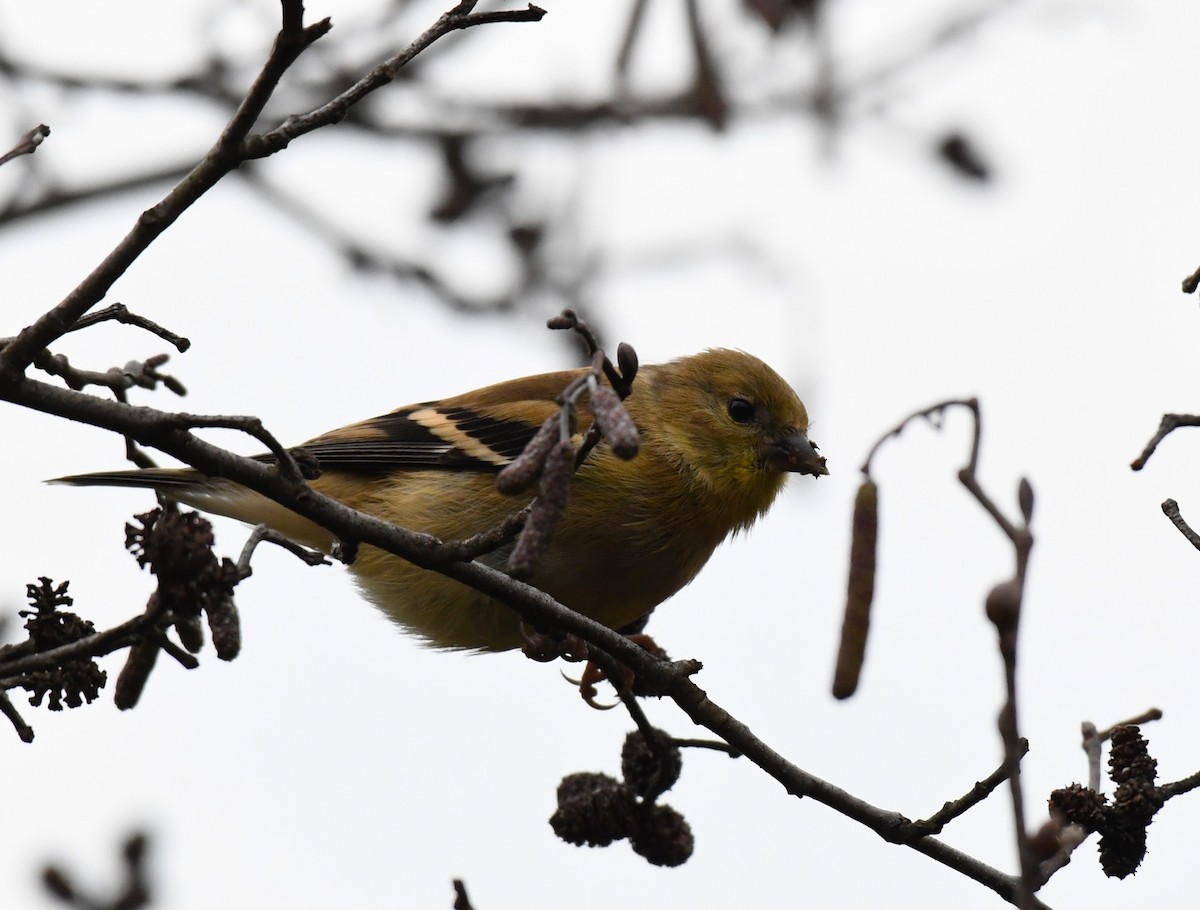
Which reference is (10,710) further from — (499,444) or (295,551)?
(499,444)

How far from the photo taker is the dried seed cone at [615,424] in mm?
2400

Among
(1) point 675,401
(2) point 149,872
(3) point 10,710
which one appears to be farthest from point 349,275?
(3) point 10,710

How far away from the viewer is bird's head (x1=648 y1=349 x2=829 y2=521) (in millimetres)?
5707

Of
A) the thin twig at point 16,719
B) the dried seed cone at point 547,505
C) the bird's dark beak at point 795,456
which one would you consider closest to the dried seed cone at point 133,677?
the thin twig at point 16,719

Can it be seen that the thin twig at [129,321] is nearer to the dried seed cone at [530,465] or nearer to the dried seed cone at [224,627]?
the dried seed cone at [224,627]

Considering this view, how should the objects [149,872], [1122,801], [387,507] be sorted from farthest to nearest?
[387,507]
[149,872]
[1122,801]

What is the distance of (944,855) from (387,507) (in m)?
2.78

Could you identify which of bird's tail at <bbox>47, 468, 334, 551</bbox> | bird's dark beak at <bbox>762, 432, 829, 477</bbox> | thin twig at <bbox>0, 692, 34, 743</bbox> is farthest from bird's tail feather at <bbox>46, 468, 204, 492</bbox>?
bird's dark beak at <bbox>762, 432, 829, 477</bbox>

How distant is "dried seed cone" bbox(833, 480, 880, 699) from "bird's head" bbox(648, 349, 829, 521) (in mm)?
2200

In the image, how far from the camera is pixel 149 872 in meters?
4.80

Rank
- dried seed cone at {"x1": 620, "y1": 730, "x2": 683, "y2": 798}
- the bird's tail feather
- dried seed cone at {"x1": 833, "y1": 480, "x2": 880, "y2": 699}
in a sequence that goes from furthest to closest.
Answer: the bird's tail feather
dried seed cone at {"x1": 620, "y1": 730, "x2": 683, "y2": 798}
dried seed cone at {"x1": 833, "y1": 480, "x2": 880, "y2": 699}

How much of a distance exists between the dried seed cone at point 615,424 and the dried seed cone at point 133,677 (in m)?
1.38

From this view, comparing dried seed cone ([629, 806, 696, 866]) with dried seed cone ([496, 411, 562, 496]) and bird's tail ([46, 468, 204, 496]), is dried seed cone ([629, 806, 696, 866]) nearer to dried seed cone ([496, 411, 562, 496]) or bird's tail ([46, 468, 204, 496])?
bird's tail ([46, 468, 204, 496])

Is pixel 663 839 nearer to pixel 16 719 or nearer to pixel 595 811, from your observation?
pixel 595 811
